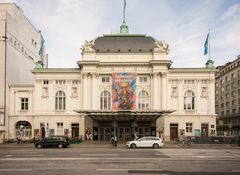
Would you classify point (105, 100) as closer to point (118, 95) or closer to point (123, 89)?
point (118, 95)

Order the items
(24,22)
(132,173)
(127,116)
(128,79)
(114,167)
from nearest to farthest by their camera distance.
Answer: (132,173) < (114,167) < (127,116) < (128,79) < (24,22)

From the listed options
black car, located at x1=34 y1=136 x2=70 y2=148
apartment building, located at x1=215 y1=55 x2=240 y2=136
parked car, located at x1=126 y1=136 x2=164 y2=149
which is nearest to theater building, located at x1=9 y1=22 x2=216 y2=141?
black car, located at x1=34 y1=136 x2=70 y2=148

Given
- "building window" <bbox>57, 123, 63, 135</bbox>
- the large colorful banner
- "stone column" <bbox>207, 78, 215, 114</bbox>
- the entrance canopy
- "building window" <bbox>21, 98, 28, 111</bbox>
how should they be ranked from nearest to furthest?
the entrance canopy < the large colorful banner < "stone column" <bbox>207, 78, 215, 114</bbox> < "building window" <bbox>57, 123, 63, 135</bbox> < "building window" <bbox>21, 98, 28, 111</bbox>

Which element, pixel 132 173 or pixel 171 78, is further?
pixel 171 78

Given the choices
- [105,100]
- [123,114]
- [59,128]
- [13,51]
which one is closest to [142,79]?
[105,100]

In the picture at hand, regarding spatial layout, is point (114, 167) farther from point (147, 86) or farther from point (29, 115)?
point (29, 115)

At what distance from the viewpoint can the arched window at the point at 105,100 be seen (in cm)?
5322

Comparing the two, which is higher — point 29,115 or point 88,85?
point 88,85

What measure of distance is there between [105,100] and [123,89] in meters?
3.93

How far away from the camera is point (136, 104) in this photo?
2084 inches

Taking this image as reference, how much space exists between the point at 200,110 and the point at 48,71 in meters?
28.8

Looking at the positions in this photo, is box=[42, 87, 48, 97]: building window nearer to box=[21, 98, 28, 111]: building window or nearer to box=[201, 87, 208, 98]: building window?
box=[21, 98, 28, 111]: building window

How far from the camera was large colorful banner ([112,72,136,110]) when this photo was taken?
52.3m

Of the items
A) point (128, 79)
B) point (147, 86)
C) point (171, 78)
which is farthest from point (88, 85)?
point (171, 78)
